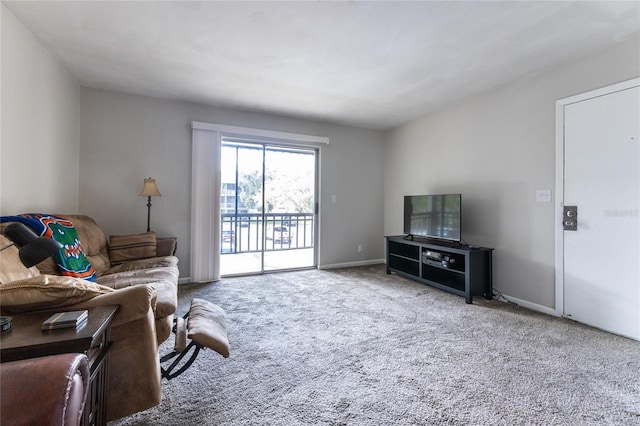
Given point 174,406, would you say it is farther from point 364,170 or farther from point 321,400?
point 364,170

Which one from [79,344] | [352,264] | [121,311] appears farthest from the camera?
[352,264]

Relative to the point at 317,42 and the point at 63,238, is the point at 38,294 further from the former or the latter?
the point at 317,42

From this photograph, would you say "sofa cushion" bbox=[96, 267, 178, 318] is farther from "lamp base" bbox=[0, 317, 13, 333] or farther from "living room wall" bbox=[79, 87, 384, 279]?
"living room wall" bbox=[79, 87, 384, 279]

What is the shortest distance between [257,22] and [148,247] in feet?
7.84

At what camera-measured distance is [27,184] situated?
2.26 meters

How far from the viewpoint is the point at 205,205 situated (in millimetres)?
3719

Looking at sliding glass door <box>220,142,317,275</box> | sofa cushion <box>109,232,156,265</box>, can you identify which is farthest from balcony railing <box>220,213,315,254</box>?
sofa cushion <box>109,232,156,265</box>

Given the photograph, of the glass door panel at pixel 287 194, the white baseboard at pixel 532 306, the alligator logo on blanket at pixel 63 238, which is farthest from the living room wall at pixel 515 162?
the alligator logo on blanket at pixel 63 238

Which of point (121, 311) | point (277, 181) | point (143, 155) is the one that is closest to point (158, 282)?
point (121, 311)

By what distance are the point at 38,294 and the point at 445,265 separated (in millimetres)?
3340

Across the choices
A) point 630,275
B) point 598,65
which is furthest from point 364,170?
point 630,275

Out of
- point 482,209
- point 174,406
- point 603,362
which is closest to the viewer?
point 174,406

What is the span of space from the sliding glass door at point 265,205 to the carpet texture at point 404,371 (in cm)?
176

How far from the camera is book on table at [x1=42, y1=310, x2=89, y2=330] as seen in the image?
0.92 meters
